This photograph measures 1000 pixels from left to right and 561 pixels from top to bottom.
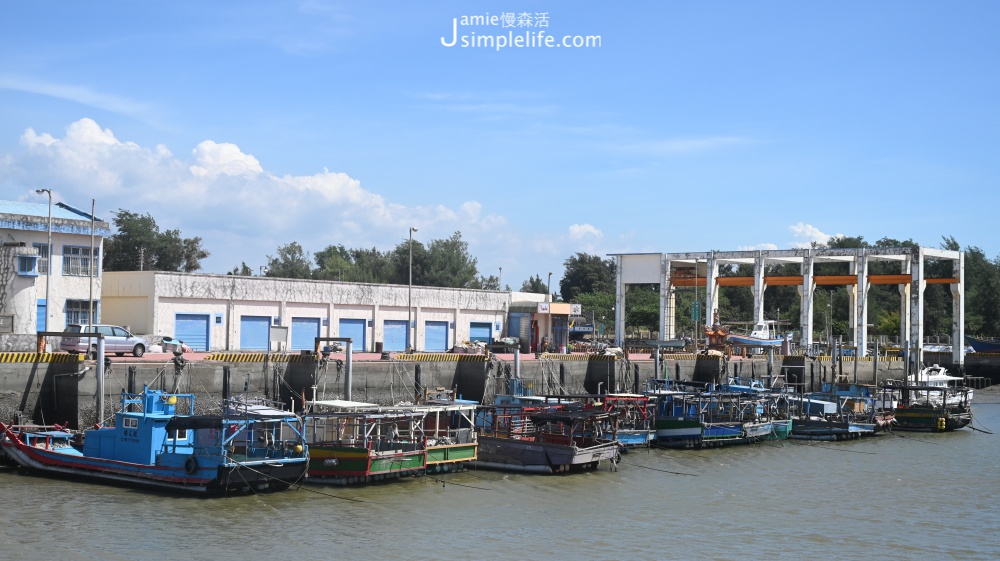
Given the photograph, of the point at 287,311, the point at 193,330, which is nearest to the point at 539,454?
the point at 193,330

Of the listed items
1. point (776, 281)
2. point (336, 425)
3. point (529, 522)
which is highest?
point (776, 281)

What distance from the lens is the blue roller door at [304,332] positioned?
6069 cm

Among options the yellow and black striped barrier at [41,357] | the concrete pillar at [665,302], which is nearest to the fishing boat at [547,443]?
the yellow and black striped barrier at [41,357]

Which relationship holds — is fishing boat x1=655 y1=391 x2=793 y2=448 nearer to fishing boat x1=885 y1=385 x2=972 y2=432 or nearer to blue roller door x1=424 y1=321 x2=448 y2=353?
fishing boat x1=885 y1=385 x2=972 y2=432

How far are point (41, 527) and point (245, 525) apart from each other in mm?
4318

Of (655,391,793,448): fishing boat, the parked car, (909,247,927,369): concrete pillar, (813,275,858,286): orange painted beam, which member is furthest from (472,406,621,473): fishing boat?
(909,247,927,369): concrete pillar

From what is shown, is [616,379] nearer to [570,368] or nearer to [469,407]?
[570,368]

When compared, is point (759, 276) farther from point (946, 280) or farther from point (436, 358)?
point (436, 358)

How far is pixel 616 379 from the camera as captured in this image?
53969 mm

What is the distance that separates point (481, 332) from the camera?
2825 inches

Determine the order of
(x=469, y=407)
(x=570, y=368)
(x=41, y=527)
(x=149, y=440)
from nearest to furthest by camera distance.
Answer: (x=41, y=527) → (x=149, y=440) → (x=469, y=407) → (x=570, y=368)

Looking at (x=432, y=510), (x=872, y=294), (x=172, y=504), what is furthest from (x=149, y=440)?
(x=872, y=294)

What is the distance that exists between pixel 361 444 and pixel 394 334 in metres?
36.7

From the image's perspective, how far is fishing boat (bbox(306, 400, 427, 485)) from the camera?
92.9 feet
